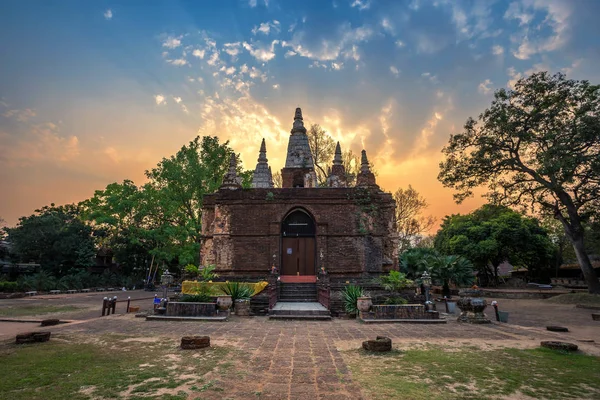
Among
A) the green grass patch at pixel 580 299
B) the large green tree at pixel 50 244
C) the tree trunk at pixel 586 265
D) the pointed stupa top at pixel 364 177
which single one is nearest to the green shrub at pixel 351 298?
the pointed stupa top at pixel 364 177

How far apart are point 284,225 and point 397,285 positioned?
7.07 meters

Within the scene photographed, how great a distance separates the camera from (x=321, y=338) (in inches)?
306

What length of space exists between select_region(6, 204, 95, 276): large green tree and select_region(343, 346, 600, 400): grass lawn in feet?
94.9

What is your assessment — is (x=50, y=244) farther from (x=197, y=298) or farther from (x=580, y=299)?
(x=580, y=299)

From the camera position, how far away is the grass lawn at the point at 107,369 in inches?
163

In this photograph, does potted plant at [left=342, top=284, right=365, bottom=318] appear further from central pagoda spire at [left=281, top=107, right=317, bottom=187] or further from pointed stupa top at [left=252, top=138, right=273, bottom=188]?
pointed stupa top at [left=252, top=138, right=273, bottom=188]

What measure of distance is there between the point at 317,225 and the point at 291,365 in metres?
12.1

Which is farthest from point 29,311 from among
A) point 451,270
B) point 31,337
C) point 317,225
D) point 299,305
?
point 451,270

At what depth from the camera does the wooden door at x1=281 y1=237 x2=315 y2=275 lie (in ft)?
56.8

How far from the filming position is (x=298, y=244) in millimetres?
17656

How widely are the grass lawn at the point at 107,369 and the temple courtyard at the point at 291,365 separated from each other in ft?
0.05

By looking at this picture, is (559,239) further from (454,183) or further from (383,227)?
(383,227)

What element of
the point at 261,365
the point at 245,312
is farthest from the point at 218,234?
the point at 261,365

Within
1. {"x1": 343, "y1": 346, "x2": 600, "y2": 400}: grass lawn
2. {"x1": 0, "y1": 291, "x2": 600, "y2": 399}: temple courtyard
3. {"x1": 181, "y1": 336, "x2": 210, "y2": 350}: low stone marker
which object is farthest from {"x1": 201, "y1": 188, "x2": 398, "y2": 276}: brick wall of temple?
{"x1": 343, "y1": 346, "x2": 600, "y2": 400}: grass lawn
